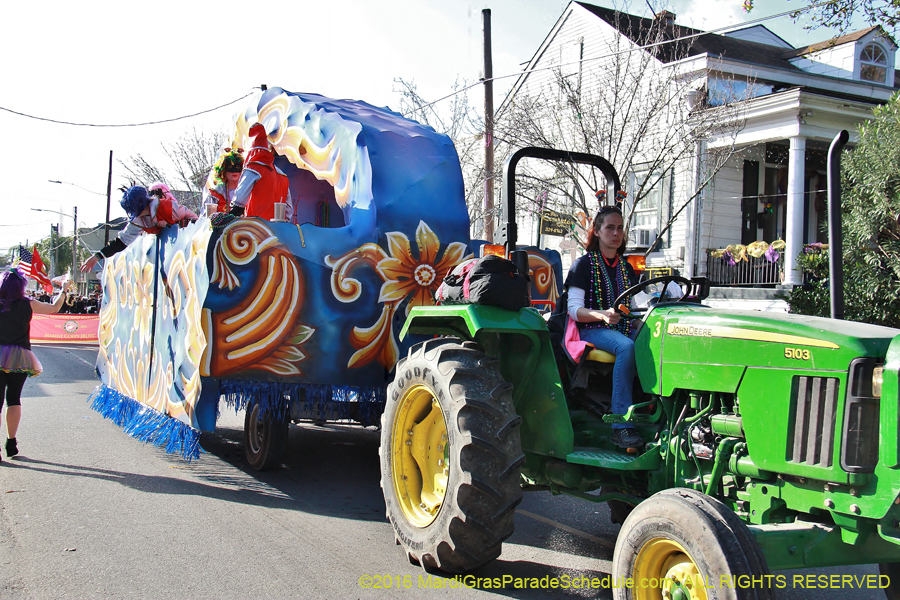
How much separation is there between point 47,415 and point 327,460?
471cm

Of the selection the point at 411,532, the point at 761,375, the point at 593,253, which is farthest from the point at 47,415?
the point at 761,375

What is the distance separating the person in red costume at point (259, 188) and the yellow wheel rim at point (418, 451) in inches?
118

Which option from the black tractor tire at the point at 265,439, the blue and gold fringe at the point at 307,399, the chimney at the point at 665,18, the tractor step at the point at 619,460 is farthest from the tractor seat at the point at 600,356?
the chimney at the point at 665,18

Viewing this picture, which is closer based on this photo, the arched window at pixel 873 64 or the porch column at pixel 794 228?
the porch column at pixel 794 228

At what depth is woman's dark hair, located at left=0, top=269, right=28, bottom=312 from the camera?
696cm

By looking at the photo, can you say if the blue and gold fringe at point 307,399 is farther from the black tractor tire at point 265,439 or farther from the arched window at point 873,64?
the arched window at point 873,64

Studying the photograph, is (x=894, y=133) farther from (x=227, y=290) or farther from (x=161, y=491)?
(x=161, y=491)

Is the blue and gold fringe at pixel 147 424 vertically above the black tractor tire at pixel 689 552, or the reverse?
the black tractor tire at pixel 689 552

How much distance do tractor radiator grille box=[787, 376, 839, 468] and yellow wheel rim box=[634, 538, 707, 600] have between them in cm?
61

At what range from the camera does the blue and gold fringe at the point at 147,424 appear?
5957 millimetres

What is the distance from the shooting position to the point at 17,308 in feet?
23.2

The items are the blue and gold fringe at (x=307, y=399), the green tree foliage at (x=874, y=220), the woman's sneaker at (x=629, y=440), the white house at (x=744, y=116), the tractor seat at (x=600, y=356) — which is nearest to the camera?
the woman's sneaker at (x=629, y=440)

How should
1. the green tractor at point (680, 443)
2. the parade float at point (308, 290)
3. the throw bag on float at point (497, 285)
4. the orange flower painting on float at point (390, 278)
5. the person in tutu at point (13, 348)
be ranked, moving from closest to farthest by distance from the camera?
1. the green tractor at point (680, 443)
2. the throw bag on float at point (497, 285)
3. the parade float at point (308, 290)
4. the orange flower painting on float at point (390, 278)
5. the person in tutu at point (13, 348)

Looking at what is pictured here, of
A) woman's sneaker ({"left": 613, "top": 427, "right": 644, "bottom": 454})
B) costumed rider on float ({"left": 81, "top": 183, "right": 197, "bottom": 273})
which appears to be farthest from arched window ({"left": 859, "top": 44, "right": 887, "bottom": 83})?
woman's sneaker ({"left": 613, "top": 427, "right": 644, "bottom": 454})
